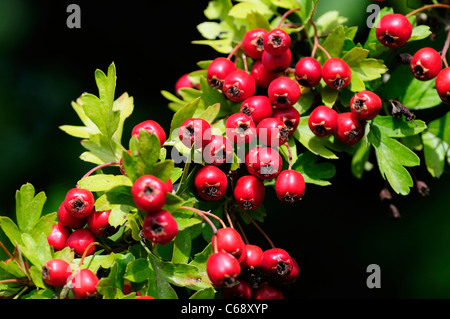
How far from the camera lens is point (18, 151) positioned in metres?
2.41

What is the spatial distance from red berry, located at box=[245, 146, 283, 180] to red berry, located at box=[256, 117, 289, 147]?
3 cm

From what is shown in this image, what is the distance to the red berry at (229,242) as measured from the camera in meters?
1.11

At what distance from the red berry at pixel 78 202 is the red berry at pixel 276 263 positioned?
464mm

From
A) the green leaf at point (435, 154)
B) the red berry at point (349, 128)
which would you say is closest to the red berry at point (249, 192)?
the red berry at point (349, 128)

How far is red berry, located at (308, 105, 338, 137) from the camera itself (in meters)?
1.29

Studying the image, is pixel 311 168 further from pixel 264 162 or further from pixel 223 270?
pixel 223 270

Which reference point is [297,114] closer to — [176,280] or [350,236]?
[176,280]

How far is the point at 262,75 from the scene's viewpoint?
1404 mm

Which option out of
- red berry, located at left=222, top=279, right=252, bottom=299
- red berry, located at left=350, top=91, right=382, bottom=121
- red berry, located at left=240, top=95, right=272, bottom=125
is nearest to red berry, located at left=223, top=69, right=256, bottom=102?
red berry, located at left=240, top=95, right=272, bottom=125

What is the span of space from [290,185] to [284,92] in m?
0.24

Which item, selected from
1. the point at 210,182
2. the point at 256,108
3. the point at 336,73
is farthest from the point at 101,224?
the point at 336,73

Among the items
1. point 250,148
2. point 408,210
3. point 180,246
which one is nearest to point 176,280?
point 180,246

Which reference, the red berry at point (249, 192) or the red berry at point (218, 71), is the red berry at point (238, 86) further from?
the red berry at point (249, 192)

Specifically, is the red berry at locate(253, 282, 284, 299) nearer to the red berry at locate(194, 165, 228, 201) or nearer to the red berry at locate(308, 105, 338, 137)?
the red berry at locate(194, 165, 228, 201)
